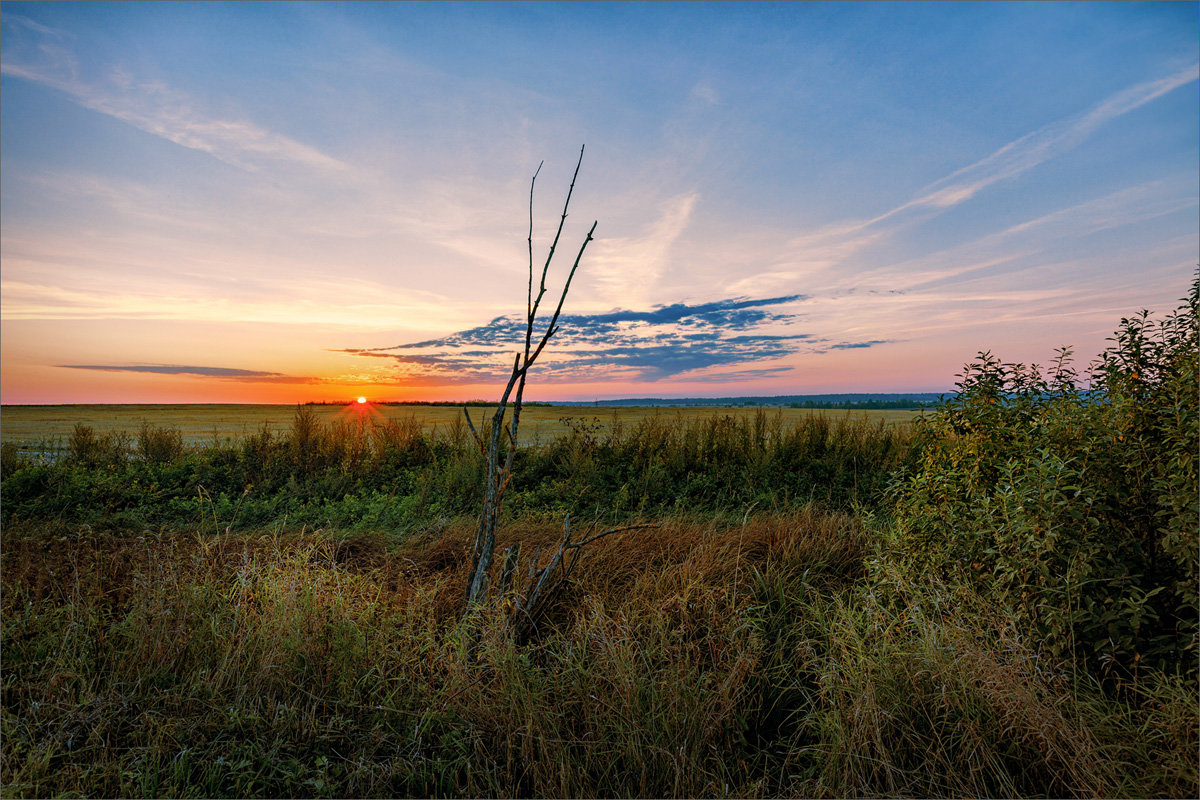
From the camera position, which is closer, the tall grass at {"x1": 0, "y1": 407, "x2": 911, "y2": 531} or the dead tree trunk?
the dead tree trunk

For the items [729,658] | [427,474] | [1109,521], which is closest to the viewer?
[1109,521]

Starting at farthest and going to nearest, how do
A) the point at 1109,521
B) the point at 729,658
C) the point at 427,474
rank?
the point at 427,474, the point at 729,658, the point at 1109,521

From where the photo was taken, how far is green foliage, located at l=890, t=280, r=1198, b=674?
2.79 meters

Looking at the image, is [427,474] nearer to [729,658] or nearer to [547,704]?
[547,704]

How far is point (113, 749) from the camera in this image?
2895 mm

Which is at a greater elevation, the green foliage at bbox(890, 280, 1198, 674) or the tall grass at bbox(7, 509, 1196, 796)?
the green foliage at bbox(890, 280, 1198, 674)

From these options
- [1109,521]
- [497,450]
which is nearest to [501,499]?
[497,450]

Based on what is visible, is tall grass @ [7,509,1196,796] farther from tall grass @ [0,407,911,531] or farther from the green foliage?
tall grass @ [0,407,911,531]

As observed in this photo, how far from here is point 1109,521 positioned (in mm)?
3105

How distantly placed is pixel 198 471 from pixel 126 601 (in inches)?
233

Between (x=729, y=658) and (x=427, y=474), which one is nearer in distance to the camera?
(x=729, y=658)

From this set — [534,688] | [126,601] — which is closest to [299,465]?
[126,601]

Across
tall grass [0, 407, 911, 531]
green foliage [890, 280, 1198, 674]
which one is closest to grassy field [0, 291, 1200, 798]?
green foliage [890, 280, 1198, 674]

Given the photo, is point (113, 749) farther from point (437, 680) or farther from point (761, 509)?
point (761, 509)
